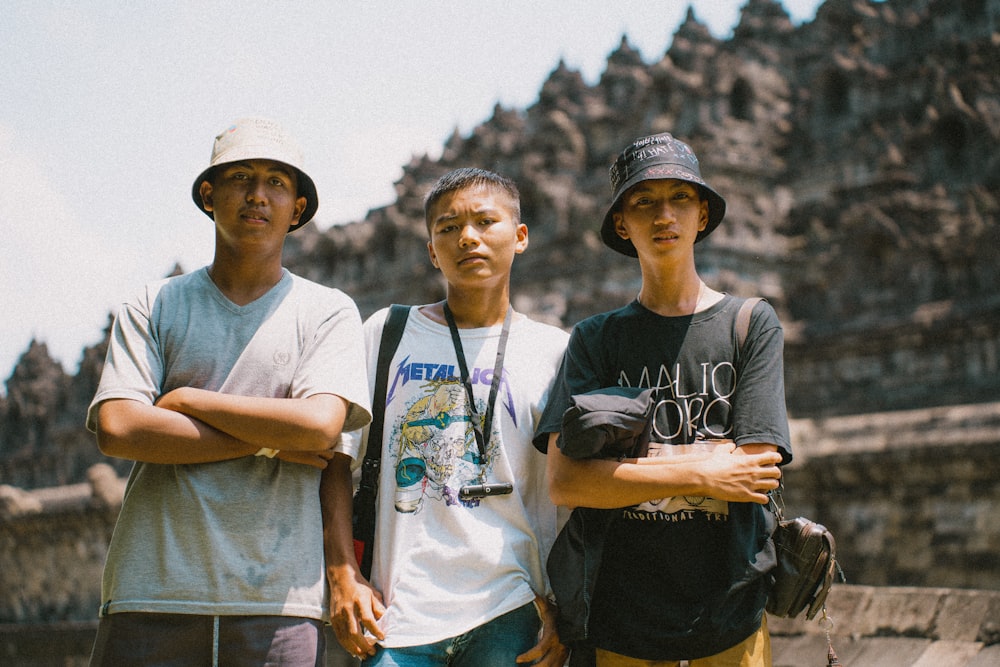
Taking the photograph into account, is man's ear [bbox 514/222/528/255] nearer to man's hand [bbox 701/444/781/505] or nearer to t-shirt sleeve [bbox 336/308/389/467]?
t-shirt sleeve [bbox 336/308/389/467]

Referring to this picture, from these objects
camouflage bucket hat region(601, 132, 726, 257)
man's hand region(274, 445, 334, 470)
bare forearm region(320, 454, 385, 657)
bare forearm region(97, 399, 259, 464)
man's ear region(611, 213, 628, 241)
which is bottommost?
bare forearm region(320, 454, 385, 657)

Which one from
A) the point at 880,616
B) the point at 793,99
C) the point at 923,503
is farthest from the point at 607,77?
the point at 880,616

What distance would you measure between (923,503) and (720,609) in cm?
814

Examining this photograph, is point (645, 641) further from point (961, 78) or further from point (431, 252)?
point (961, 78)

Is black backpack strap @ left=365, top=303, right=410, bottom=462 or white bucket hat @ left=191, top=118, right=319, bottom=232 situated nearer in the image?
white bucket hat @ left=191, top=118, right=319, bottom=232

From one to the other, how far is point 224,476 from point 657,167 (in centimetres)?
162

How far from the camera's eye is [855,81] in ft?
91.8

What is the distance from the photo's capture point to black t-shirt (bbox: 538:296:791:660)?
2811mm

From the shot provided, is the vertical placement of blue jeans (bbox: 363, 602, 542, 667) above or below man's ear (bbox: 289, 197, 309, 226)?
below

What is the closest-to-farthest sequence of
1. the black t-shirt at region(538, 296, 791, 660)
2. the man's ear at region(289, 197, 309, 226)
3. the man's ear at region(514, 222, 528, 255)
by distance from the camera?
the black t-shirt at region(538, 296, 791, 660) < the man's ear at region(289, 197, 309, 226) < the man's ear at region(514, 222, 528, 255)

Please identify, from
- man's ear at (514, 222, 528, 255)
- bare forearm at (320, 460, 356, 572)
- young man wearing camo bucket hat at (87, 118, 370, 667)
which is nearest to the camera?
young man wearing camo bucket hat at (87, 118, 370, 667)

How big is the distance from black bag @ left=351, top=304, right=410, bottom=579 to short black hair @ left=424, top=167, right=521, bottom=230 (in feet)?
1.76

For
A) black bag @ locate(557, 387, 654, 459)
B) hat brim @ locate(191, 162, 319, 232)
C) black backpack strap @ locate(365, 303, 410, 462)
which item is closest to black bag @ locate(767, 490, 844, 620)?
black bag @ locate(557, 387, 654, 459)

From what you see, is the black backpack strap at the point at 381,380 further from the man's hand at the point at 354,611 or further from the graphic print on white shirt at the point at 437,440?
the man's hand at the point at 354,611
